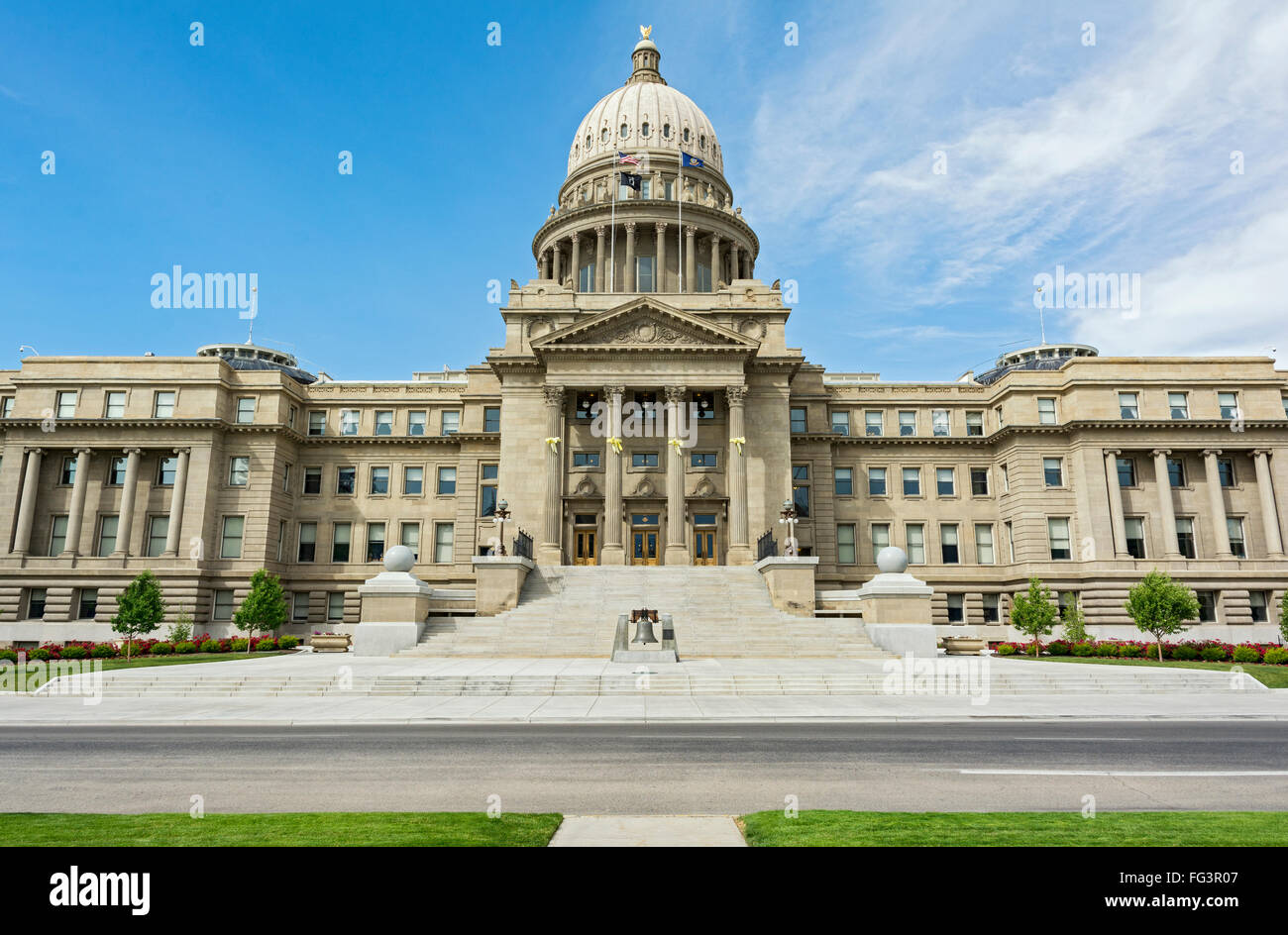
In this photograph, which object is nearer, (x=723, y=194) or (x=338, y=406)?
(x=338, y=406)

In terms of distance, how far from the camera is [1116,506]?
53.7 meters

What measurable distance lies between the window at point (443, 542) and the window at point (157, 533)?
17550 millimetres

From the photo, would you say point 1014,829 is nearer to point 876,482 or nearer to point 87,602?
point 876,482

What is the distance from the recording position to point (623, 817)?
855 cm

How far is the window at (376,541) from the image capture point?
59406mm

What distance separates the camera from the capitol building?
51062mm

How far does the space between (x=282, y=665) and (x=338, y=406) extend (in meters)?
35.1

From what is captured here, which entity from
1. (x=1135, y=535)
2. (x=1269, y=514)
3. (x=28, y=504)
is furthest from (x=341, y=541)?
(x=1269, y=514)

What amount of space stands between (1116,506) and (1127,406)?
23.9 feet

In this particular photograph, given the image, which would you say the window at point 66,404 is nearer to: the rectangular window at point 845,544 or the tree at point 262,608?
the tree at point 262,608

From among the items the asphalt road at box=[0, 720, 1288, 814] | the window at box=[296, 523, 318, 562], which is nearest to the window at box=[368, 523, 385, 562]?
the window at box=[296, 523, 318, 562]

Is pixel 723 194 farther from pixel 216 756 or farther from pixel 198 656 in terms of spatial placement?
pixel 216 756

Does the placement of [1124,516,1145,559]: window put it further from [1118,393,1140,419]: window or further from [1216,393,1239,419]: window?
[1216,393,1239,419]: window
